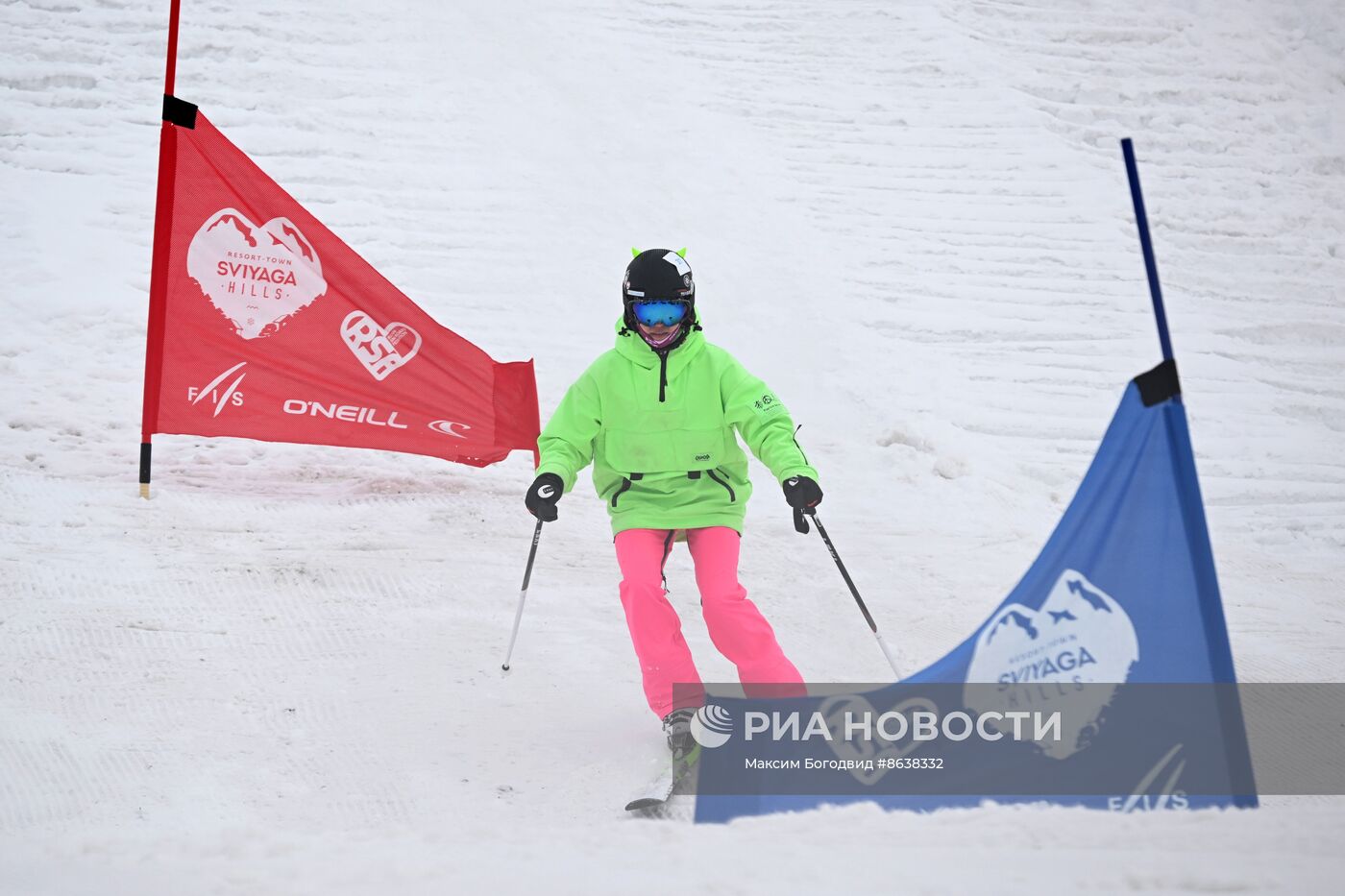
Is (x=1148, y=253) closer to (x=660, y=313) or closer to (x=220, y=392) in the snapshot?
(x=660, y=313)

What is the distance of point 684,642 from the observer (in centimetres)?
426

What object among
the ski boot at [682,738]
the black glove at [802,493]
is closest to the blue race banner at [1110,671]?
the ski boot at [682,738]

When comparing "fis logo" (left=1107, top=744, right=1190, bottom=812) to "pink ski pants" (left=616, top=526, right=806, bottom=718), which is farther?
"pink ski pants" (left=616, top=526, right=806, bottom=718)

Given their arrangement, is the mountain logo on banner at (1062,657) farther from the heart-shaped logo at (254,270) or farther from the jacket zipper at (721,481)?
the heart-shaped logo at (254,270)

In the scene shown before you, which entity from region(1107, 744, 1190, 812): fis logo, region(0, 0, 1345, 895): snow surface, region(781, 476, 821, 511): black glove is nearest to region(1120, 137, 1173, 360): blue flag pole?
region(1107, 744, 1190, 812): fis logo

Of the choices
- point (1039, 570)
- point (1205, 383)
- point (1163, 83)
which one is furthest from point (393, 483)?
point (1163, 83)

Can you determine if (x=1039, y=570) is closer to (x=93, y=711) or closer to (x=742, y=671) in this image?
(x=742, y=671)

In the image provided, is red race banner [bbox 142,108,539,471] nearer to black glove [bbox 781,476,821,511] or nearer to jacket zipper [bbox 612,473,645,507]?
jacket zipper [bbox 612,473,645,507]

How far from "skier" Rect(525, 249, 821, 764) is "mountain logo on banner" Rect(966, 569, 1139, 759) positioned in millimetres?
1075

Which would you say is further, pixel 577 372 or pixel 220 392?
pixel 577 372

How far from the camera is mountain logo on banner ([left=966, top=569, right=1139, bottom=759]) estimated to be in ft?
10.4

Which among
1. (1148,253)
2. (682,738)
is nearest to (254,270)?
(682,738)

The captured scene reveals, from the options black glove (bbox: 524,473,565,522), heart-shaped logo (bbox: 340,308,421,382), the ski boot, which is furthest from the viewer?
heart-shaped logo (bbox: 340,308,421,382)

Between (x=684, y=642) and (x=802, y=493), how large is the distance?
640mm
